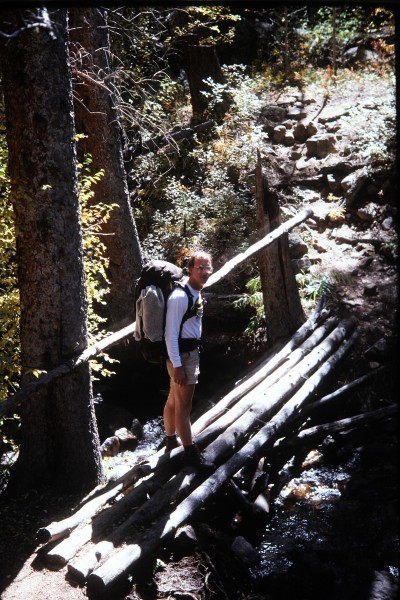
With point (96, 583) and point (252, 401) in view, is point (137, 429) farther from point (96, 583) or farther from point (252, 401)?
point (96, 583)

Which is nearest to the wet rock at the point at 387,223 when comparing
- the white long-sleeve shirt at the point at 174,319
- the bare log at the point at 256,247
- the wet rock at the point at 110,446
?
the bare log at the point at 256,247

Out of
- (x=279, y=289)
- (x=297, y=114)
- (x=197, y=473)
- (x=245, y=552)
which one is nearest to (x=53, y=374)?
(x=197, y=473)

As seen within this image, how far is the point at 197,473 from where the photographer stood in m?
5.40

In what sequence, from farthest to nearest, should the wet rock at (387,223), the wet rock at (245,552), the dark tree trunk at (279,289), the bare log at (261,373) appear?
the wet rock at (387,223)
the dark tree trunk at (279,289)
the bare log at (261,373)
the wet rock at (245,552)

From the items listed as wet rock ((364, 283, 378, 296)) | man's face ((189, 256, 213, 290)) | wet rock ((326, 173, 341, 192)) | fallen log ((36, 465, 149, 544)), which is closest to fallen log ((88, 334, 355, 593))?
fallen log ((36, 465, 149, 544))

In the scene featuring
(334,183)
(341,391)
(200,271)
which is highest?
(334,183)

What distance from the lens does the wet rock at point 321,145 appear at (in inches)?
A: 486

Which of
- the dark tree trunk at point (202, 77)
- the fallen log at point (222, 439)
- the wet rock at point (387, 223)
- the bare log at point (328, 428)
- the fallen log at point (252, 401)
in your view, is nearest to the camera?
the fallen log at point (222, 439)

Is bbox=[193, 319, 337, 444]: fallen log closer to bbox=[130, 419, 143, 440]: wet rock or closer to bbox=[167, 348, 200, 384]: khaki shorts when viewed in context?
bbox=[167, 348, 200, 384]: khaki shorts

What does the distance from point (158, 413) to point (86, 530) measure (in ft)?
14.3

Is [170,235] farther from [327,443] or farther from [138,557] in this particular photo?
[138,557]

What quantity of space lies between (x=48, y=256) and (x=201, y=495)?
115 inches

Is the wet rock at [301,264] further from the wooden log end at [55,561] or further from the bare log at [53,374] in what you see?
the wooden log end at [55,561]

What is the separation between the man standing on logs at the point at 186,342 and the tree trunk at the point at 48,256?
117cm
